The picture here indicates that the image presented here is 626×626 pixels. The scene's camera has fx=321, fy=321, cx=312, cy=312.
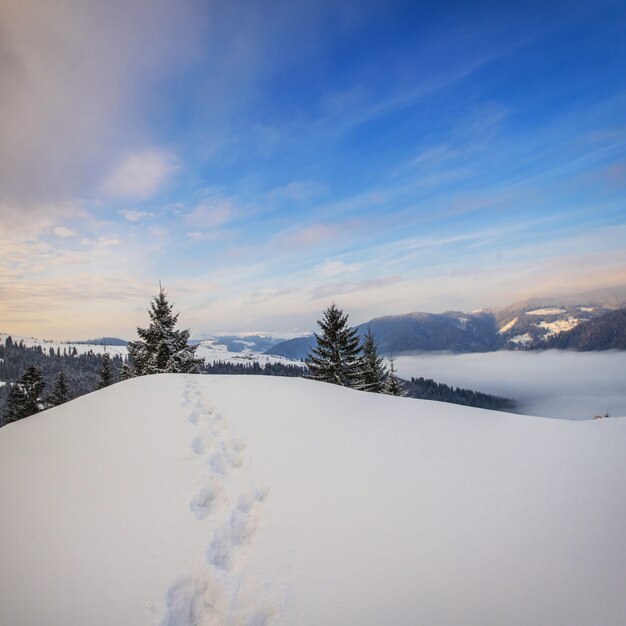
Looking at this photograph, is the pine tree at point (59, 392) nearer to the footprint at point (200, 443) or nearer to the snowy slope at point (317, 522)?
the snowy slope at point (317, 522)

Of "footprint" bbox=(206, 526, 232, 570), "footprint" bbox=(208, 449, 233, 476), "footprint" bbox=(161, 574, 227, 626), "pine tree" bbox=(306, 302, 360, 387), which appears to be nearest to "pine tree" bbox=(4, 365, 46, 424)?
"pine tree" bbox=(306, 302, 360, 387)

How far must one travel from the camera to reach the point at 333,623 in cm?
290

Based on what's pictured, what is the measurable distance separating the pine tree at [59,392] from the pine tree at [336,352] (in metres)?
27.4

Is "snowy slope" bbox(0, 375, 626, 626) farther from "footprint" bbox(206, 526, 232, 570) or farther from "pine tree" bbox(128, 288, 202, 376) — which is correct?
"pine tree" bbox(128, 288, 202, 376)

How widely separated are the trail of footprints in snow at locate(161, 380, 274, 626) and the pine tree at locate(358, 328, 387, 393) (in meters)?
19.7

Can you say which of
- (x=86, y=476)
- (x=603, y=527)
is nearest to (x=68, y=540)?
(x=86, y=476)

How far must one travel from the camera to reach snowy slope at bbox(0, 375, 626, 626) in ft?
10.1

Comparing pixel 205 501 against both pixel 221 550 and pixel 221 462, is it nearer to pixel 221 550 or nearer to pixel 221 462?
pixel 221 462

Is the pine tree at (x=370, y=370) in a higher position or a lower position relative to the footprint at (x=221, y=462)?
lower

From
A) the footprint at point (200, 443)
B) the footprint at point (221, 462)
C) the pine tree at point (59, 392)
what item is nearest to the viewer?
the footprint at point (221, 462)

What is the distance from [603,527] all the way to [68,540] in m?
6.46

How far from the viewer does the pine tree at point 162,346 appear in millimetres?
24562

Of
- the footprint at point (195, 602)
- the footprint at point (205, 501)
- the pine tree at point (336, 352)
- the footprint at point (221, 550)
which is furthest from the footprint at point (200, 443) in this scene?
the pine tree at point (336, 352)

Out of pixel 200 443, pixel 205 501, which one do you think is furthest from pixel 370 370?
pixel 205 501
